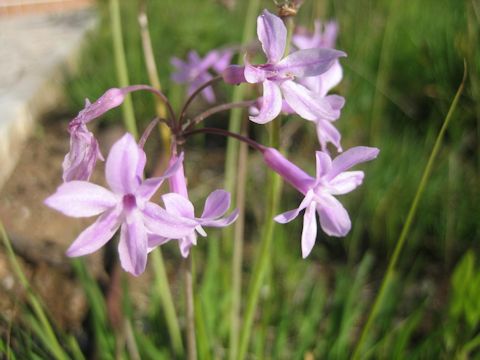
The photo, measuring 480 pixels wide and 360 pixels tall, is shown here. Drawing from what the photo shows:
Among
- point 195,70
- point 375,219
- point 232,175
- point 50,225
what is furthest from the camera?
point 50,225

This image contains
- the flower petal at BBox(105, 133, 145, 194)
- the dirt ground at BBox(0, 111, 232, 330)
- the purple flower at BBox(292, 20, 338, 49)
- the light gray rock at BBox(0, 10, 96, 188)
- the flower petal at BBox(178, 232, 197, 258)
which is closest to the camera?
the flower petal at BBox(105, 133, 145, 194)

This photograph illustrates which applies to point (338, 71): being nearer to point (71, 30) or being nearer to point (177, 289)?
point (177, 289)

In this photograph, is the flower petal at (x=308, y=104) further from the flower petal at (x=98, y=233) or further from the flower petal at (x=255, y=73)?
the flower petal at (x=98, y=233)

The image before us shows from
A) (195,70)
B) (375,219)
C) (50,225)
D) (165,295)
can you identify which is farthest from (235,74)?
(50,225)

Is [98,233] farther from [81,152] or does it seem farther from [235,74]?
[235,74]

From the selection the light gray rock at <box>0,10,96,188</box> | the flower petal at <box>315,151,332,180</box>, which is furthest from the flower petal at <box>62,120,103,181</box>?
the light gray rock at <box>0,10,96,188</box>

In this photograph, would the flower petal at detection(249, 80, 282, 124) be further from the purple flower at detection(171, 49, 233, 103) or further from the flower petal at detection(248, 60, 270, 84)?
the purple flower at detection(171, 49, 233, 103)

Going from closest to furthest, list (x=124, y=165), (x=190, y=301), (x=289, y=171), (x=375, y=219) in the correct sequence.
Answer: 1. (x=124, y=165)
2. (x=289, y=171)
3. (x=190, y=301)
4. (x=375, y=219)
